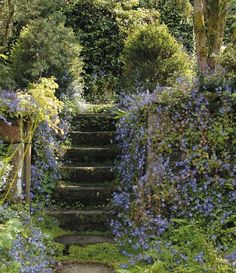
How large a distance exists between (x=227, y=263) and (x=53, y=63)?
585 centimetres

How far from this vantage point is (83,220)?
6.04 meters

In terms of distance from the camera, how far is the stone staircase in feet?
19.8

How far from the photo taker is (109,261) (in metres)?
5.00

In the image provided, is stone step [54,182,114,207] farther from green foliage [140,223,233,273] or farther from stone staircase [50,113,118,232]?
green foliage [140,223,233,273]

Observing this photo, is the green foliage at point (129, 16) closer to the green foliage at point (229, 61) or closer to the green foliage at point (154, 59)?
the green foliage at point (154, 59)

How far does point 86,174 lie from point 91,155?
0.51 m

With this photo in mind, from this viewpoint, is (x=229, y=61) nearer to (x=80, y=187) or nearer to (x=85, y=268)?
(x=80, y=187)

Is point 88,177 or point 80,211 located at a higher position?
point 88,177

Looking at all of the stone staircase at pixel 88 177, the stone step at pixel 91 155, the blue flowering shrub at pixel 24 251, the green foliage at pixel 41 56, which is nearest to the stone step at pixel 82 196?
the stone staircase at pixel 88 177

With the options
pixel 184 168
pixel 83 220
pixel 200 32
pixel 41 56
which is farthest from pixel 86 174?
pixel 200 32

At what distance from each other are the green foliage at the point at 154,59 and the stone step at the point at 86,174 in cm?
265

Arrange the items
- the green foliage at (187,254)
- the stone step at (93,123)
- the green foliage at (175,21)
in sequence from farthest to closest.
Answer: the green foliage at (175,21)
the stone step at (93,123)
the green foliage at (187,254)

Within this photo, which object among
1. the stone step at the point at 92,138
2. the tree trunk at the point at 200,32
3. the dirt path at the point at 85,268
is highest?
the tree trunk at the point at 200,32

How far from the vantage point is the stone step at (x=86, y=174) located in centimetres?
685
